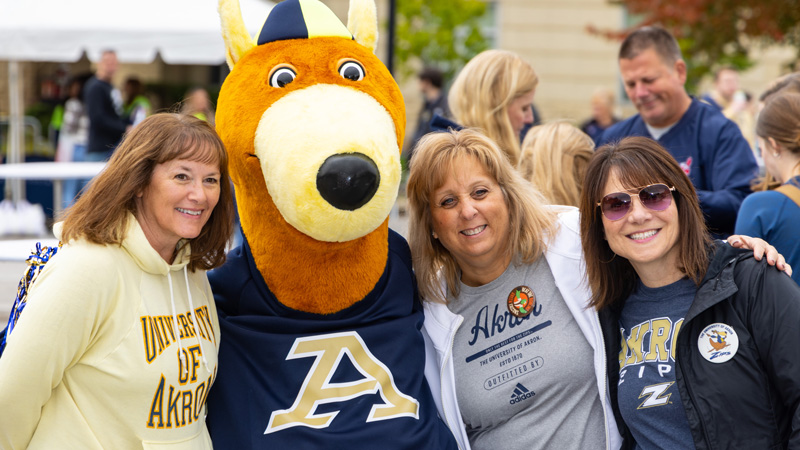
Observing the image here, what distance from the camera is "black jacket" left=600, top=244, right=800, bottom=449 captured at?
2.41 meters

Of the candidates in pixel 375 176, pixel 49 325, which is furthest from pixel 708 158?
pixel 49 325

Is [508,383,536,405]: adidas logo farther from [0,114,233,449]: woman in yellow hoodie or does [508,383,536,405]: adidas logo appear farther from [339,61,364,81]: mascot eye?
[339,61,364,81]: mascot eye

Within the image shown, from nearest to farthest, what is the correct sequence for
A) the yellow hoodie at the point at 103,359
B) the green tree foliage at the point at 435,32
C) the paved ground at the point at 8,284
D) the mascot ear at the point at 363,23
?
1. the yellow hoodie at the point at 103,359
2. the mascot ear at the point at 363,23
3. the paved ground at the point at 8,284
4. the green tree foliage at the point at 435,32

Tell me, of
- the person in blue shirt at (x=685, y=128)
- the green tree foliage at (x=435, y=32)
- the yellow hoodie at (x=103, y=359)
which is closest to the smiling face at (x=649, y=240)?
the person in blue shirt at (x=685, y=128)

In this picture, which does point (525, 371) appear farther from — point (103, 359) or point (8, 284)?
point (8, 284)

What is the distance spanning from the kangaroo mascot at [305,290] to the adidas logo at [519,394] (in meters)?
0.27

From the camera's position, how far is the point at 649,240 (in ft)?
8.91

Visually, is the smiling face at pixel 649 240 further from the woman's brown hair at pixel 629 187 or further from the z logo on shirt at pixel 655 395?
the z logo on shirt at pixel 655 395

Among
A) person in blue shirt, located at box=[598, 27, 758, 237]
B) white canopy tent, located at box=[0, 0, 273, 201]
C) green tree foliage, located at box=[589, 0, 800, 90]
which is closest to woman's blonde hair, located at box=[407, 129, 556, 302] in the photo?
person in blue shirt, located at box=[598, 27, 758, 237]

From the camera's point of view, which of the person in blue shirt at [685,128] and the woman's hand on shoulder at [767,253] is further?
the person in blue shirt at [685,128]

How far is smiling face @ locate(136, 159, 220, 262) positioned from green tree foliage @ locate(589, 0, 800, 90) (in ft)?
36.1

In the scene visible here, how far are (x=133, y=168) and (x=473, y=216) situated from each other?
48.1 inches

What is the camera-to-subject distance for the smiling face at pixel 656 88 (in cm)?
449

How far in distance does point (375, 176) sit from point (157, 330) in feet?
2.73
